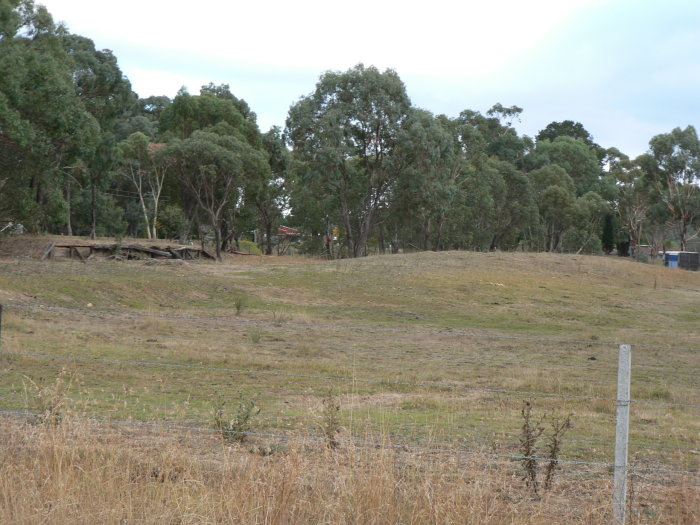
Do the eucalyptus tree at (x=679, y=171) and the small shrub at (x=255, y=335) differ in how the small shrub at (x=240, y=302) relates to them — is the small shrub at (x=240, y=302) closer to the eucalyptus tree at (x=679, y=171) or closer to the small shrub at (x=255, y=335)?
the small shrub at (x=255, y=335)

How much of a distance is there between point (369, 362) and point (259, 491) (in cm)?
1120

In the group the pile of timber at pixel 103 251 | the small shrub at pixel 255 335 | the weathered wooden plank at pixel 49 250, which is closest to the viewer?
the small shrub at pixel 255 335

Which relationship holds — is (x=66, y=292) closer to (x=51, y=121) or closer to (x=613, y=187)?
(x=51, y=121)

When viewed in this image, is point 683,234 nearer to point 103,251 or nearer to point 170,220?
point 170,220

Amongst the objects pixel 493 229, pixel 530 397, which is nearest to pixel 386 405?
pixel 530 397

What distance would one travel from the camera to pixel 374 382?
7.33 m

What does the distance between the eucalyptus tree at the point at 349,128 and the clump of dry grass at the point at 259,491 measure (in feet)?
159

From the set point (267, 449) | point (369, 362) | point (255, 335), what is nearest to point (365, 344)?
point (255, 335)

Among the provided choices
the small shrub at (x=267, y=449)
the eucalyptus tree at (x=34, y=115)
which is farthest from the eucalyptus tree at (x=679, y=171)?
the small shrub at (x=267, y=449)

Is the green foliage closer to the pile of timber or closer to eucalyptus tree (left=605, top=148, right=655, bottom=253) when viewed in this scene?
the pile of timber

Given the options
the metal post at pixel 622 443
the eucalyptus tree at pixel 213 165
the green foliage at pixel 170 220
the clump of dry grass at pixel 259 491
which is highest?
the eucalyptus tree at pixel 213 165

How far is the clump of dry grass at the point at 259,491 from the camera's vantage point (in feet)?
17.9

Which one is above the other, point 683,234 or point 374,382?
point 683,234

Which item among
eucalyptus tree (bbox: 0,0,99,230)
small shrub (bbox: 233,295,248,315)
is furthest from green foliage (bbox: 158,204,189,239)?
small shrub (bbox: 233,295,248,315)
